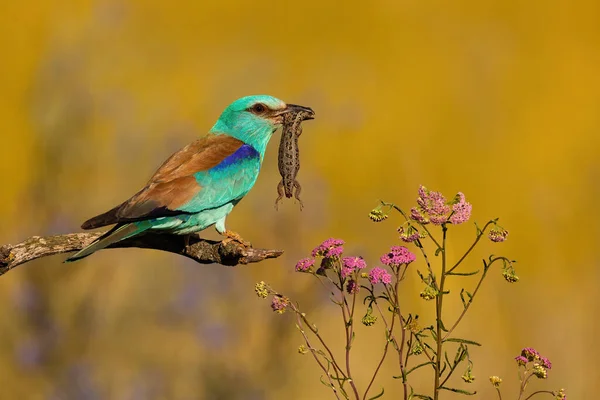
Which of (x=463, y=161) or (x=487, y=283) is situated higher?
(x=463, y=161)

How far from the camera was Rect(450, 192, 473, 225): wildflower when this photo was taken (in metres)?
2.12

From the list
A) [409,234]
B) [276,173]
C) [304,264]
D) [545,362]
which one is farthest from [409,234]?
[276,173]

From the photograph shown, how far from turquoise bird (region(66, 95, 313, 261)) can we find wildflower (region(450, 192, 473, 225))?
42.8 inches

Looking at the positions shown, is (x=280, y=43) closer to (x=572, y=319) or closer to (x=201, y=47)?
(x=201, y=47)

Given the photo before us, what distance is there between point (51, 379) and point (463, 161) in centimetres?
473

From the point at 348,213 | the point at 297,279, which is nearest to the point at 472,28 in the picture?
the point at 348,213

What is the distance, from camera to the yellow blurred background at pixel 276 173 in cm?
365

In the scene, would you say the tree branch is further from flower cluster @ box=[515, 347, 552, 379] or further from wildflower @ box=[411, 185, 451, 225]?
flower cluster @ box=[515, 347, 552, 379]

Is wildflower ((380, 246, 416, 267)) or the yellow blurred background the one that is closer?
wildflower ((380, 246, 416, 267))

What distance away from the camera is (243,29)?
8.91m

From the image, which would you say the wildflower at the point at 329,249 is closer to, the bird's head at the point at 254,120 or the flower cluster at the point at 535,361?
the flower cluster at the point at 535,361

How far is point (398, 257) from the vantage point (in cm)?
217

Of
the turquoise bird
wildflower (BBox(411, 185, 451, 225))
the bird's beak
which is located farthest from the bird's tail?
wildflower (BBox(411, 185, 451, 225))

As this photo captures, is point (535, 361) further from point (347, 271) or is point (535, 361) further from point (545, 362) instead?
point (347, 271)
